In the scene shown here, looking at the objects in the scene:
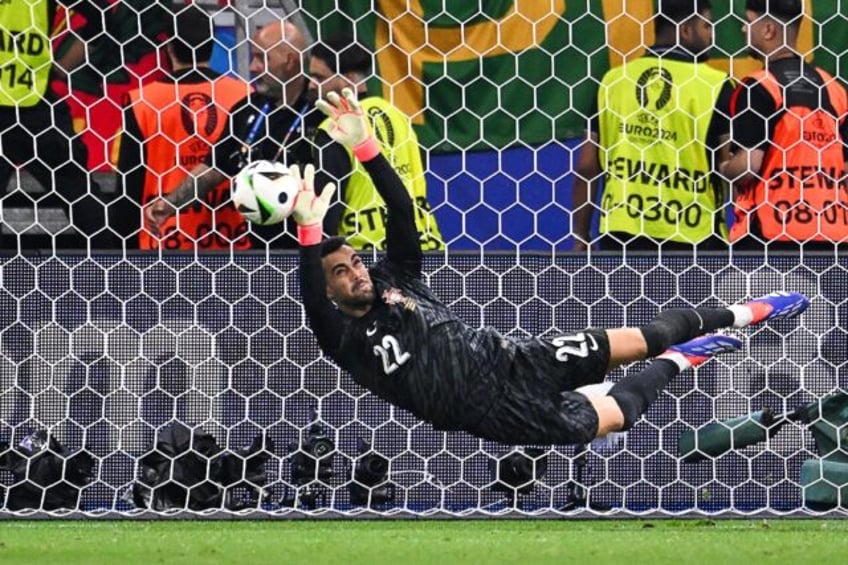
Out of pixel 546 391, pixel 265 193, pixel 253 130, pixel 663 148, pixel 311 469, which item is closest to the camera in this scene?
pixel 265 193

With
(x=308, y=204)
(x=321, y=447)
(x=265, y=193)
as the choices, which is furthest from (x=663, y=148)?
(x=265, y=193)

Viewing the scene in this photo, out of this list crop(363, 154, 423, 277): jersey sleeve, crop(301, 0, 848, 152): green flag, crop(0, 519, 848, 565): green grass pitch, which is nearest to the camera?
crop(0, 519, 848, 565): green grass pitch

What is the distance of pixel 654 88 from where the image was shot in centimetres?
994

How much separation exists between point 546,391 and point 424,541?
3.39 ft

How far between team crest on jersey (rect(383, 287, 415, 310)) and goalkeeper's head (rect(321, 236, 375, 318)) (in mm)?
57

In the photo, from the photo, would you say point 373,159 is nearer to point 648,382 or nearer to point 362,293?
point 362,293

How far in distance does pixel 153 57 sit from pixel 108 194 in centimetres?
71

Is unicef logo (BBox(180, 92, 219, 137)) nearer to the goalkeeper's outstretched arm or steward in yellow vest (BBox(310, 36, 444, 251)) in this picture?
steward in yellow vest (BBox(310, 36, 444, 251))

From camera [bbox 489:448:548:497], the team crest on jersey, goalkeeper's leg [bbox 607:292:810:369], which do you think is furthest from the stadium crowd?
the team crest on jersey

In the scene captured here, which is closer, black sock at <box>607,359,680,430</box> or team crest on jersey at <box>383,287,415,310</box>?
team crest on jersey at <box>383,287,415,310</box>

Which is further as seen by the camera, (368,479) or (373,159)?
(368,479)

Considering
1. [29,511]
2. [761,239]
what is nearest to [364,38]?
[761,239]

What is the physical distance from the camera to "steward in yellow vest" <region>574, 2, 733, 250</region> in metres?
9.87

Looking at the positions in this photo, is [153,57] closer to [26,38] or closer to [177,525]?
[26,38]
